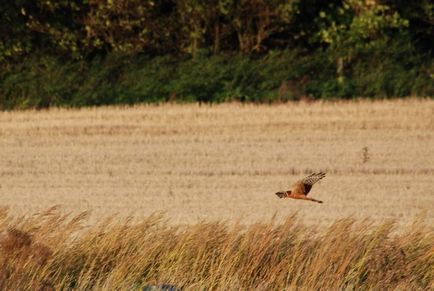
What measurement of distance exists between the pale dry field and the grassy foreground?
148 centimetres

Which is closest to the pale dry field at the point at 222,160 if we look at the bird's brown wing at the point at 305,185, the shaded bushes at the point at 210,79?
the shaded bushes at the point at 210,79

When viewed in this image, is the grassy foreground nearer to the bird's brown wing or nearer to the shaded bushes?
the bird's brown wing

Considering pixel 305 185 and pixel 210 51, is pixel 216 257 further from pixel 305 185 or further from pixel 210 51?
pixel 210 51

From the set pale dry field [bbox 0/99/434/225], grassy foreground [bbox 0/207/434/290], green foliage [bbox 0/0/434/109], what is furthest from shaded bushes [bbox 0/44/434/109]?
grassy foreground [bbox 0/207/434/290]

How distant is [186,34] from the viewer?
26.8 meters

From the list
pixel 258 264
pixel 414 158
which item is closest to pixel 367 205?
pixel 414 158

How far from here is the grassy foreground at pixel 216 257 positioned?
364 inches

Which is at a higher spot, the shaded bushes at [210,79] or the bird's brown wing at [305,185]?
the bird's brown wing at [305,185]

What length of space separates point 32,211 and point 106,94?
447 inches

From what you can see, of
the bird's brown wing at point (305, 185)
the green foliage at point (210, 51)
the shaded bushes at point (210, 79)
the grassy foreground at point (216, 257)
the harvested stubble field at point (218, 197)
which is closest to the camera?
the bird's brown wing at point (305, 185)

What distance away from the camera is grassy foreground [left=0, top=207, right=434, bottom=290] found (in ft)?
30.3

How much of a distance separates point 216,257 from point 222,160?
25.3 feet

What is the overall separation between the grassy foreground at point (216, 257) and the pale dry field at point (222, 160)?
148cm

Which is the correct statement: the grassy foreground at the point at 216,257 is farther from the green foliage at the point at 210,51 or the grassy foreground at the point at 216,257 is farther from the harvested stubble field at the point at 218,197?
the green foliage at the point at 210,51
